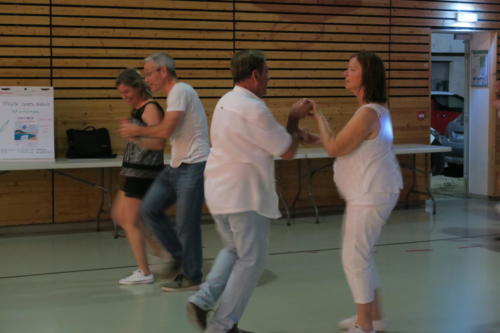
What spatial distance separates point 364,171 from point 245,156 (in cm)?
59

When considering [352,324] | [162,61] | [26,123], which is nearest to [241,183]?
[352,324]

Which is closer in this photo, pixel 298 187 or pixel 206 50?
pixel 206 50

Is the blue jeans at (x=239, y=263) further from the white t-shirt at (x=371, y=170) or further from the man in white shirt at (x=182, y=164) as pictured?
the man in white shirt at (x=182, y=164)

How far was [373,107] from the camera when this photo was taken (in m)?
3.52

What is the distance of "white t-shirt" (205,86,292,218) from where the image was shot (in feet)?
11.2

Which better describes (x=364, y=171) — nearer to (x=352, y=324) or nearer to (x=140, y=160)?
(x=352, y=324)

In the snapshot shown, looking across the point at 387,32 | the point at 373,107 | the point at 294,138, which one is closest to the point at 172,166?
the point at 294,138

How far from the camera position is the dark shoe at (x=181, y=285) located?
4844 mm

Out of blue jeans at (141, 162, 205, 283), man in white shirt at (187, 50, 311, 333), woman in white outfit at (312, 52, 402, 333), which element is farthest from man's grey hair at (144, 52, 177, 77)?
woman in white outfit at (312, 52, 402, 333)

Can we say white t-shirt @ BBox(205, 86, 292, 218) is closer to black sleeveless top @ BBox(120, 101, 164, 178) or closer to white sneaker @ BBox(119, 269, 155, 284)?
black sleeveless top @ BBox(120, 101, 164, 178)

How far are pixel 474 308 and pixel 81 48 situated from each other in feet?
16.0

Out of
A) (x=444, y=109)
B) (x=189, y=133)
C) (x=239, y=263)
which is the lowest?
(x=239, y=263)

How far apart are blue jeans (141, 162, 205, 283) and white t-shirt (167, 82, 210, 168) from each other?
53 millimetres

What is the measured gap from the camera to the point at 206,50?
794cm
